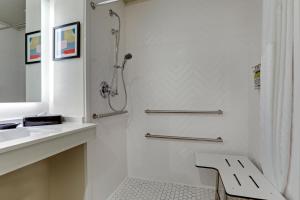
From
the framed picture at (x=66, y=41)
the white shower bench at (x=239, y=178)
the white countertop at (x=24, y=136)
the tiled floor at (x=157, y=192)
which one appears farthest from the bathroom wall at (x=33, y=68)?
the white shower bench at (x=239, y=178)

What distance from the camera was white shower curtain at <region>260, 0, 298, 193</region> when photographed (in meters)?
0.94

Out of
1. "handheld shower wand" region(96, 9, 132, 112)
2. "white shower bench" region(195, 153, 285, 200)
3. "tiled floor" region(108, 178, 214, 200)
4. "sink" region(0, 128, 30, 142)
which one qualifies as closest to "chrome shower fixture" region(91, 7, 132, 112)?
"handheld shower wand" region(96, 9, 132, 112)

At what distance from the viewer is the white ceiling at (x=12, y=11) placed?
1.28 m

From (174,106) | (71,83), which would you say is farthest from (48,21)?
(174,106)

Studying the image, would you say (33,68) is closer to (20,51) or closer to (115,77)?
(20,51)

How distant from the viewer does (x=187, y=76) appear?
6.24 ft

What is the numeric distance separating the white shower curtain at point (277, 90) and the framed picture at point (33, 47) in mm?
1892

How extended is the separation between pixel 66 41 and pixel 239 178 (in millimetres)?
1857

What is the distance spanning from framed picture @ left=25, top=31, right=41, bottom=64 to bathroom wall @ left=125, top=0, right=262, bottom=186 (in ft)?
3.24

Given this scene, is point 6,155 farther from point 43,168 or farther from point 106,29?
point 106,29

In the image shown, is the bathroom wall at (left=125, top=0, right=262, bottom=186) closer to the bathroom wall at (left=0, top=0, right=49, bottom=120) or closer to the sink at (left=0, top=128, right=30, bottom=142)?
the bathroom wall at (left=0, top=0, right=49, bottom=120)

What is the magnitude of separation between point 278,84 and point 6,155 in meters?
1.55

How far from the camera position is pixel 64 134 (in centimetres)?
100

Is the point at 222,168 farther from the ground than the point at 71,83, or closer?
closer
